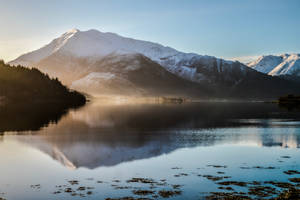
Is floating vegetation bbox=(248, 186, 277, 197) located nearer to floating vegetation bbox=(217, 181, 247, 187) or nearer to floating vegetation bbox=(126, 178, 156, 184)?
floating vegetation bbox=(217, 181, 247, 187)

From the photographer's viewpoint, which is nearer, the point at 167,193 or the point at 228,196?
the point at 228,196

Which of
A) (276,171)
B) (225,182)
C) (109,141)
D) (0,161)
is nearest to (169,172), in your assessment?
(225,182)

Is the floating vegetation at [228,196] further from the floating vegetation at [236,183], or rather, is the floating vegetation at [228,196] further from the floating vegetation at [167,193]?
the floating vegetation at [236,183]

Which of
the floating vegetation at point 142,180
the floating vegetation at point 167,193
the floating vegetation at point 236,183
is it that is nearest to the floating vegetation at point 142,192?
the floating vegetation at point 167,193

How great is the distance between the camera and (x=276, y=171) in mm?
41344

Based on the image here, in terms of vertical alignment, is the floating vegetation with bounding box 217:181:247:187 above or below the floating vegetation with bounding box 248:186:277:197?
above

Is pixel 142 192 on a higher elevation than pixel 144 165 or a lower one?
lower

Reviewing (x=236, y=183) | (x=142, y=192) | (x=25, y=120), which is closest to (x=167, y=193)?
(x=142, y=192)

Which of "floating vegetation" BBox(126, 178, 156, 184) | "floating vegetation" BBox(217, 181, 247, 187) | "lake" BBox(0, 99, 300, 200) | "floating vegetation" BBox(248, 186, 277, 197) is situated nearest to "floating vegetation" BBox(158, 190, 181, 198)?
"lake" BBox(0, 99, 300, 200)

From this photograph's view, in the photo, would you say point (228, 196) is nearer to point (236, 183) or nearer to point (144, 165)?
point (236, 183)

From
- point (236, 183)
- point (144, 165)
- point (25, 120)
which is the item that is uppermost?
point (25, 120)

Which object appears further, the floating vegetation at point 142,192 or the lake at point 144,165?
the lake at point 144,165

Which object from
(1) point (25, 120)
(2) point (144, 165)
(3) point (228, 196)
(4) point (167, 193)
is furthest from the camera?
(1) point (25, 120)

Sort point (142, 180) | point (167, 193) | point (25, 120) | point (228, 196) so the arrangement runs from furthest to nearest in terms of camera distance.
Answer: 1. point (25, 120)
2. point (142, 180)
3. point (167, 193)
4. point (228, 196)
